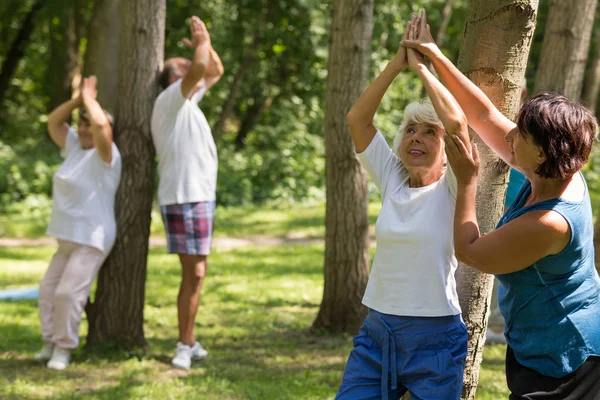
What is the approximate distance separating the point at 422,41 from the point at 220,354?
141 inches

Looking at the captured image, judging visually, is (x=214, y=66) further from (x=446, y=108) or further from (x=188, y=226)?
(x=446, y=108)

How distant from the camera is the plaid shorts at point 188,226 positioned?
5492 mm

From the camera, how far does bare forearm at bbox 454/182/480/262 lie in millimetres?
2678

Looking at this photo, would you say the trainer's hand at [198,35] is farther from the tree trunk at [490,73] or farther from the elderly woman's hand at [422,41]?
the elderly woman's hand at [422,41]

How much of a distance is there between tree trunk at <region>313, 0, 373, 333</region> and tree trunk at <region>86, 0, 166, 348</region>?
1394 millimetres

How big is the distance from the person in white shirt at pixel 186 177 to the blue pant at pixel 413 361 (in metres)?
2.62

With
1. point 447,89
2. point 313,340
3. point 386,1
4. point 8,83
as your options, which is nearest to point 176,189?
point 313,340

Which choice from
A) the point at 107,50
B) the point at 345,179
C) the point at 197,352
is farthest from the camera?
the point at 107,50

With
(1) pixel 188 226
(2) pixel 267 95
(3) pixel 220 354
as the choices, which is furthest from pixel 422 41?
(2) pixel 267 95

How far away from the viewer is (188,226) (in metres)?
5.49

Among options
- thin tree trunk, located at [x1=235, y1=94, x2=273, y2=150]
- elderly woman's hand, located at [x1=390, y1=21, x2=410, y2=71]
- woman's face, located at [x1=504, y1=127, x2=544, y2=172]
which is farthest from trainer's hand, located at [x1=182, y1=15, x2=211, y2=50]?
thin tree trunk, located at [x1=235, y1=94, x2=273, y2=150]

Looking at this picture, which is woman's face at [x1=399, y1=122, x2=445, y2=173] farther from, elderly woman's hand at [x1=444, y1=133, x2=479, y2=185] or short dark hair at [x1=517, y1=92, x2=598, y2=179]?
short dark hair at [x1=517, y1=92, x2=598, y2=179]

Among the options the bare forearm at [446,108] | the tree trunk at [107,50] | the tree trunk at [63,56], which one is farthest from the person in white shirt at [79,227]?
the tree trunk at [63,56]

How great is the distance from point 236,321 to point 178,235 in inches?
72.3
